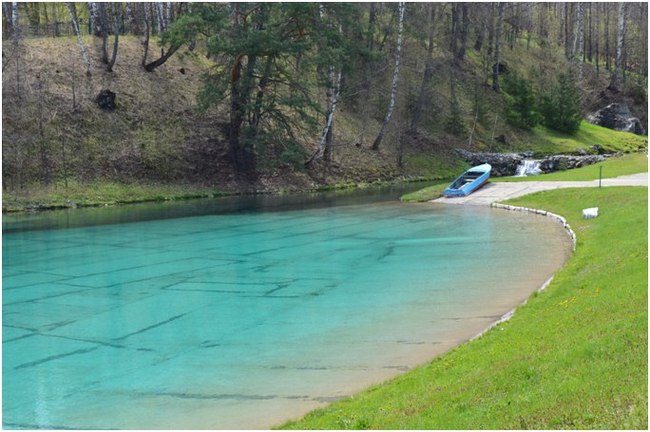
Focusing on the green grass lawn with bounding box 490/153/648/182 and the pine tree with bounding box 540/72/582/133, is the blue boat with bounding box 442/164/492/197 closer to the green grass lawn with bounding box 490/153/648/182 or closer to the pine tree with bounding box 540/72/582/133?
the green grass lawn with bounding box 490/153/648/182

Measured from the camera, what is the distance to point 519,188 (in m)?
35.3

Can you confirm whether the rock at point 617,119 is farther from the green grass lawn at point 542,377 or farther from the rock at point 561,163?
the green grass lawn at point 542,377

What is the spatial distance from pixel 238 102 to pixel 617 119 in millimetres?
45810

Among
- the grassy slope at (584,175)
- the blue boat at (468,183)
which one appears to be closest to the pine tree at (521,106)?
the grassy slope at (584,175)

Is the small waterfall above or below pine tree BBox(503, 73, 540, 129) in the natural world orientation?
below

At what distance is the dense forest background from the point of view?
128 ft

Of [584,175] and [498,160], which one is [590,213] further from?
[498,160]

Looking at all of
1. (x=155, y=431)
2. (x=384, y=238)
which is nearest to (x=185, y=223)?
(x=384, y=238)

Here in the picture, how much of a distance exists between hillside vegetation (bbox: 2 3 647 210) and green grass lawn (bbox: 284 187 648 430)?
27437 millimetres

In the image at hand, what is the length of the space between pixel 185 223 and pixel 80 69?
19.4m

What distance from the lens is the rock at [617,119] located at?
7294 centimetres

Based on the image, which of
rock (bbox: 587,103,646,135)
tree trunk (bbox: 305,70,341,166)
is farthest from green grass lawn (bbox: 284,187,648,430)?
rock (bbox: 587,103,646,135)

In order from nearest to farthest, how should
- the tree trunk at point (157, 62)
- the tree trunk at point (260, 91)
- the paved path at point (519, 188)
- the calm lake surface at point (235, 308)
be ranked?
the calm lake surface at point (235, 308) < the paved path at point (519, 188) < the tree trunk at point (260, 91) < the tree trunk at point (157, 62)

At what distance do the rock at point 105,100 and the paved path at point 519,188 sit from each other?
1915cm
